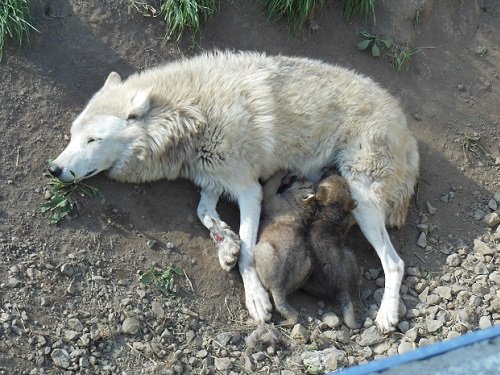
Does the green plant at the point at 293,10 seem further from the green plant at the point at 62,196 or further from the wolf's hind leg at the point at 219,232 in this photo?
the green plant at the point at 62,196

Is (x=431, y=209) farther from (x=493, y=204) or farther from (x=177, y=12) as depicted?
(x=177, y=12)

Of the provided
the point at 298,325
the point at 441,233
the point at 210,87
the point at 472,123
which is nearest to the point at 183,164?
the point at 210,87

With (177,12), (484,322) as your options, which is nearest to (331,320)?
(484,322)

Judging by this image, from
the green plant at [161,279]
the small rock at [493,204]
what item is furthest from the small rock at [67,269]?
the small rock at [493,204]

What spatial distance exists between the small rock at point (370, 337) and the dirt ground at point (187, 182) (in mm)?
789

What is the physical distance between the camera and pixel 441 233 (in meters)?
6.55

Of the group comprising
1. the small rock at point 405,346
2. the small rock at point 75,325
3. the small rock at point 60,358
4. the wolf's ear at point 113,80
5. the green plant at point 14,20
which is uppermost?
the green plant at point 14,20

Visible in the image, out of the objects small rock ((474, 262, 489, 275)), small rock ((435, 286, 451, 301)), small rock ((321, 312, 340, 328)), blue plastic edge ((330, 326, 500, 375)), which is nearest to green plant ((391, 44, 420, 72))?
small rock ((474, 262, 489, 275))

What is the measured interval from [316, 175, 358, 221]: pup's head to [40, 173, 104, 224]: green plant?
1.79 metres

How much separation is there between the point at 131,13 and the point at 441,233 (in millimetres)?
3508

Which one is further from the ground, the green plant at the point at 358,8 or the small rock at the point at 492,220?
the green plant at the point at 358,8

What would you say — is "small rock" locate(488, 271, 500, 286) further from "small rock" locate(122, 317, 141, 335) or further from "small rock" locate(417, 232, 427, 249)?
"small rock" locate(122, 317, 141, 335)

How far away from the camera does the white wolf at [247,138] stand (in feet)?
19.5

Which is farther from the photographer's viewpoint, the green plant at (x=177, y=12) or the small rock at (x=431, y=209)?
the green plant at (x=177, y=12)
